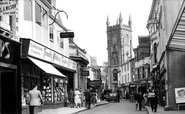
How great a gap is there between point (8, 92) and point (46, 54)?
8823 millimetres

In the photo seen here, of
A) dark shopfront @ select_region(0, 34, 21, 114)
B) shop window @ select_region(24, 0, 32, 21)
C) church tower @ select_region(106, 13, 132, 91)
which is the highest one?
church tower @ select_region(106, 13, 132, 91)

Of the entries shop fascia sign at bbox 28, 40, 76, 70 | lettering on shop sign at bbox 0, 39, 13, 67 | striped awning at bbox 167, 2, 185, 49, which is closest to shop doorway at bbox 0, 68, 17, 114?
A: lettering on shop sign at bbox 0, 39, 13, 67

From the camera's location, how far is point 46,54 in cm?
2397

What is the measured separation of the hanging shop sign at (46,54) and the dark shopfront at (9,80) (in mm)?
3875

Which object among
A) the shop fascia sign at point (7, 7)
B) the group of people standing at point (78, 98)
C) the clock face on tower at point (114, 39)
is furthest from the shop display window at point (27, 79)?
the clock face on tower at point (114, 39)

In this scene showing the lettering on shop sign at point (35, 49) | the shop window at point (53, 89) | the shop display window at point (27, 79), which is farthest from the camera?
the shop window at point (53, 89)

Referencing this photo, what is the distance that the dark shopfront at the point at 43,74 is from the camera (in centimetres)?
1955

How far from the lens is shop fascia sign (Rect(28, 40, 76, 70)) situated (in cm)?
2047

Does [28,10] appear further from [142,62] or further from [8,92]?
[142,62]

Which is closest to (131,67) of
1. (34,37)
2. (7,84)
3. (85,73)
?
(85,73)

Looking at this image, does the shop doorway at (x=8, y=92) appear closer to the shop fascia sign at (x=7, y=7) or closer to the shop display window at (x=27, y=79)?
the shop fascia sign at (x=7, y=7)

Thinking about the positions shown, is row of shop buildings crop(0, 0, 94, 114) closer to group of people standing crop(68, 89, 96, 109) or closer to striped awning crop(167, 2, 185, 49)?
group of people standing crop(68, 89, 96, 109)

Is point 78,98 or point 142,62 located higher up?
point 142,62

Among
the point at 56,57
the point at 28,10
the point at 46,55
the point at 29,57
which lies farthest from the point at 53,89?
the point at 28,10
